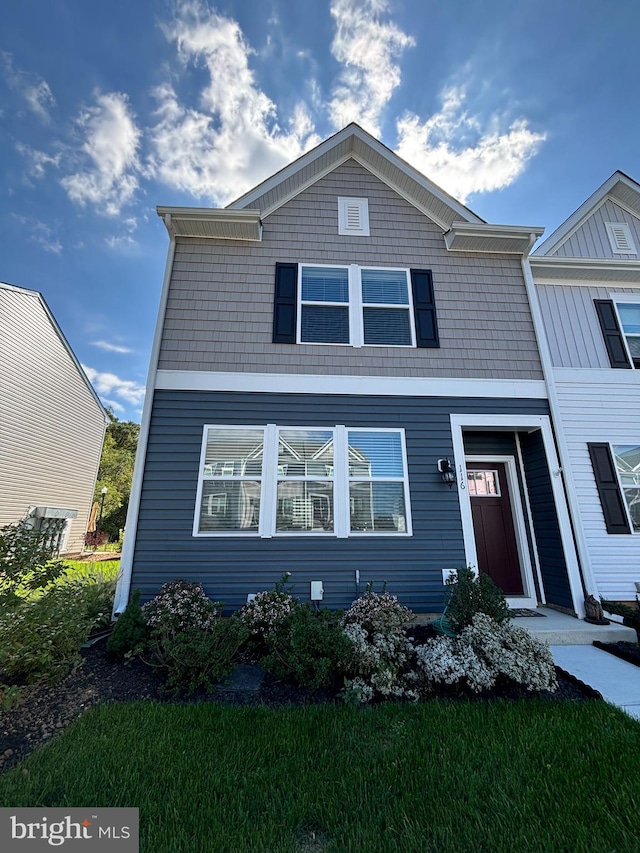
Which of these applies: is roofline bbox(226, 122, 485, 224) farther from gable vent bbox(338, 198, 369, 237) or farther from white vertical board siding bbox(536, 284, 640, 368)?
white vertical board siding bbox(536, 284, 640, 368)

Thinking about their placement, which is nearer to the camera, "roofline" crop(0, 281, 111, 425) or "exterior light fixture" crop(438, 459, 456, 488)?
"exterior light fixture" crop(438, 459, 456, 488)

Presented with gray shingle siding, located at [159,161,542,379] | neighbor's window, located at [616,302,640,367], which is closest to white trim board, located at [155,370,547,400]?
gray shingle siding, located at [159,161,542,379]

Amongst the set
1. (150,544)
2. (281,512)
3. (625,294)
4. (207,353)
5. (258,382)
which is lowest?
(150,544)

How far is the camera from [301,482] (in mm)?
5363

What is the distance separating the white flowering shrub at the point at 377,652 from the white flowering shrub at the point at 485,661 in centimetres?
19

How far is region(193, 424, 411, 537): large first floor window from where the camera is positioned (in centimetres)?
520

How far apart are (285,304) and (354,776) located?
5.83 metres

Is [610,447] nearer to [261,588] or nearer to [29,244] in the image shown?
[261,588]

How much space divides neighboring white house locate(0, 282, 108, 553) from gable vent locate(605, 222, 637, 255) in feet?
56.0

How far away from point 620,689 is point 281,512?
413cm

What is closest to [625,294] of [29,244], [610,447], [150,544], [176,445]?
[610,447]

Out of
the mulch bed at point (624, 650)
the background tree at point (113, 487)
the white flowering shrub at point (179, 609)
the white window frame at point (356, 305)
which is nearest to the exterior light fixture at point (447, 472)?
the white window frame at point (356, 305)

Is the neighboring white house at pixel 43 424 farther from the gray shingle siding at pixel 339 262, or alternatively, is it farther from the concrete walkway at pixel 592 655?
the concrete walkway at pixel 592 655

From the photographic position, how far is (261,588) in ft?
16.1
